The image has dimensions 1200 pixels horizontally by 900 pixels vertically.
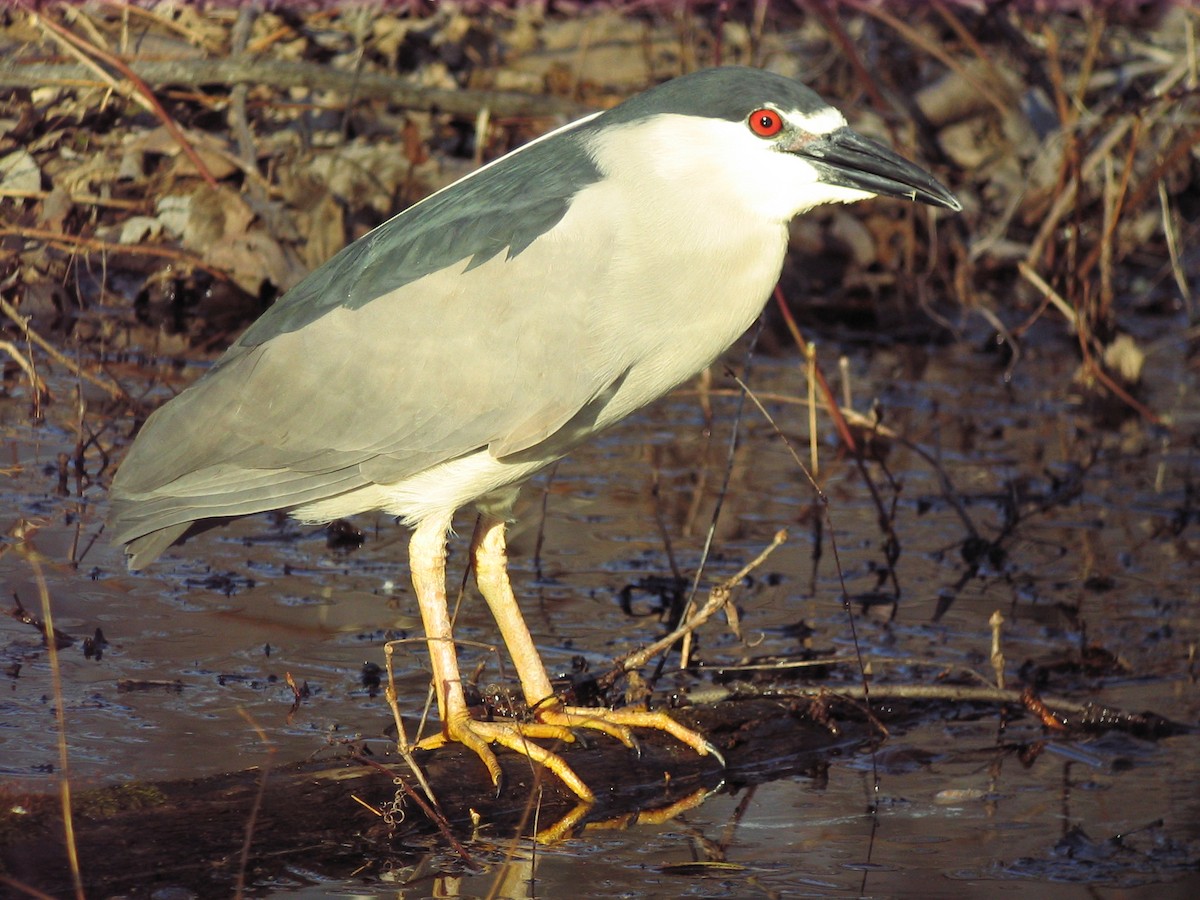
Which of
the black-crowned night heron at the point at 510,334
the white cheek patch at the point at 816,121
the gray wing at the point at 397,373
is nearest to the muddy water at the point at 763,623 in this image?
the black-crowned night heron at the point at 510,334

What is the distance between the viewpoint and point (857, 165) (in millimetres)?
3799

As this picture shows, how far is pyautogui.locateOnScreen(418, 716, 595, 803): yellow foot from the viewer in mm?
3719

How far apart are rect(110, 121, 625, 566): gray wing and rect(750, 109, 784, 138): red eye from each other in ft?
1.46

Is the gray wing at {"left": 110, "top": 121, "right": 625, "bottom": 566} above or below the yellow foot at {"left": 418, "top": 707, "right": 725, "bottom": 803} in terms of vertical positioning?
above

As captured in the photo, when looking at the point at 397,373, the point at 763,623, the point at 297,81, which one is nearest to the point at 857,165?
the point at 397,373

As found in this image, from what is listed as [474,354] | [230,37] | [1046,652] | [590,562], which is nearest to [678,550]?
[590,562]

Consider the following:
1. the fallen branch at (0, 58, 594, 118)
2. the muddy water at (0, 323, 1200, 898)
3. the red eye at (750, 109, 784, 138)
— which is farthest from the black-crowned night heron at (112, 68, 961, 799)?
the fallen branch at (0, 58, 594, 118)

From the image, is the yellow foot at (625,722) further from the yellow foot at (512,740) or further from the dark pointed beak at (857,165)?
the dark pointed beak at (857,165)

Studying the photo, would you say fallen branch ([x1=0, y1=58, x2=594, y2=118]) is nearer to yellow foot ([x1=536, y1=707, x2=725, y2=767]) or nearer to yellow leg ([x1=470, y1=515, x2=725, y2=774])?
yellow leg ([x1=470, y1=515, x2=725, y2=774])

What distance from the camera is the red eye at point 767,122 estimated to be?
3807 millimetres

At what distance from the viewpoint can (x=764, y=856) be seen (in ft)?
12.1

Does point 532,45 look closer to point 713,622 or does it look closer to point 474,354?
point 713,622

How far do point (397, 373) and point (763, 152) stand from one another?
3.46 ft

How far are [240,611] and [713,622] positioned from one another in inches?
58.2
